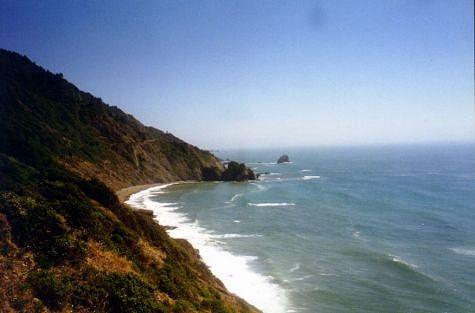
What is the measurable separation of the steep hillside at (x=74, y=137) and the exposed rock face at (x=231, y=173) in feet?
9.37

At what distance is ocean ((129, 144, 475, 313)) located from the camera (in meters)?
27.8

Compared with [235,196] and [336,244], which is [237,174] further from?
[336,244]

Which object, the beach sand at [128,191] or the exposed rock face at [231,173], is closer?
the beach sand at [128,191]

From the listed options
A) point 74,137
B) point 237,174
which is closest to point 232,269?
point 74,137

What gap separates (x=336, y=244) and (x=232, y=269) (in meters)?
13.9

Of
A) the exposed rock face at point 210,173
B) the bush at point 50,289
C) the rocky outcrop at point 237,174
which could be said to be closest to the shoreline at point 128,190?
the exposed rock face at point 210,173

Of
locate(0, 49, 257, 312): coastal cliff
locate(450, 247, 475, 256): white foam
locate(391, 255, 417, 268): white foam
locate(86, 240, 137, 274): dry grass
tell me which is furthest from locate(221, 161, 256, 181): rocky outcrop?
locate(86, 240, 137, 274): dry grass

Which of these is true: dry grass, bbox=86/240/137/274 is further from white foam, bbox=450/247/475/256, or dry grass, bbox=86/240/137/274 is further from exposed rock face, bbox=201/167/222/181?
exposed rock face, bbox=201/167/222/181

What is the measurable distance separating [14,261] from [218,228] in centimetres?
3303

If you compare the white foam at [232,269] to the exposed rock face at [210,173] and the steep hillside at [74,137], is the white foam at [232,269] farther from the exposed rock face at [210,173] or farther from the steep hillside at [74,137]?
the exposed rock face at [210,173]

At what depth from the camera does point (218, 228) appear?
4800cm

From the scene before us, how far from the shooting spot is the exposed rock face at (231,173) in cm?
10950

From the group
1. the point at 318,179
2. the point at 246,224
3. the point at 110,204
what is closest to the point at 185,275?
the point at 110,204

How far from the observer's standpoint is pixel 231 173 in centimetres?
11062
